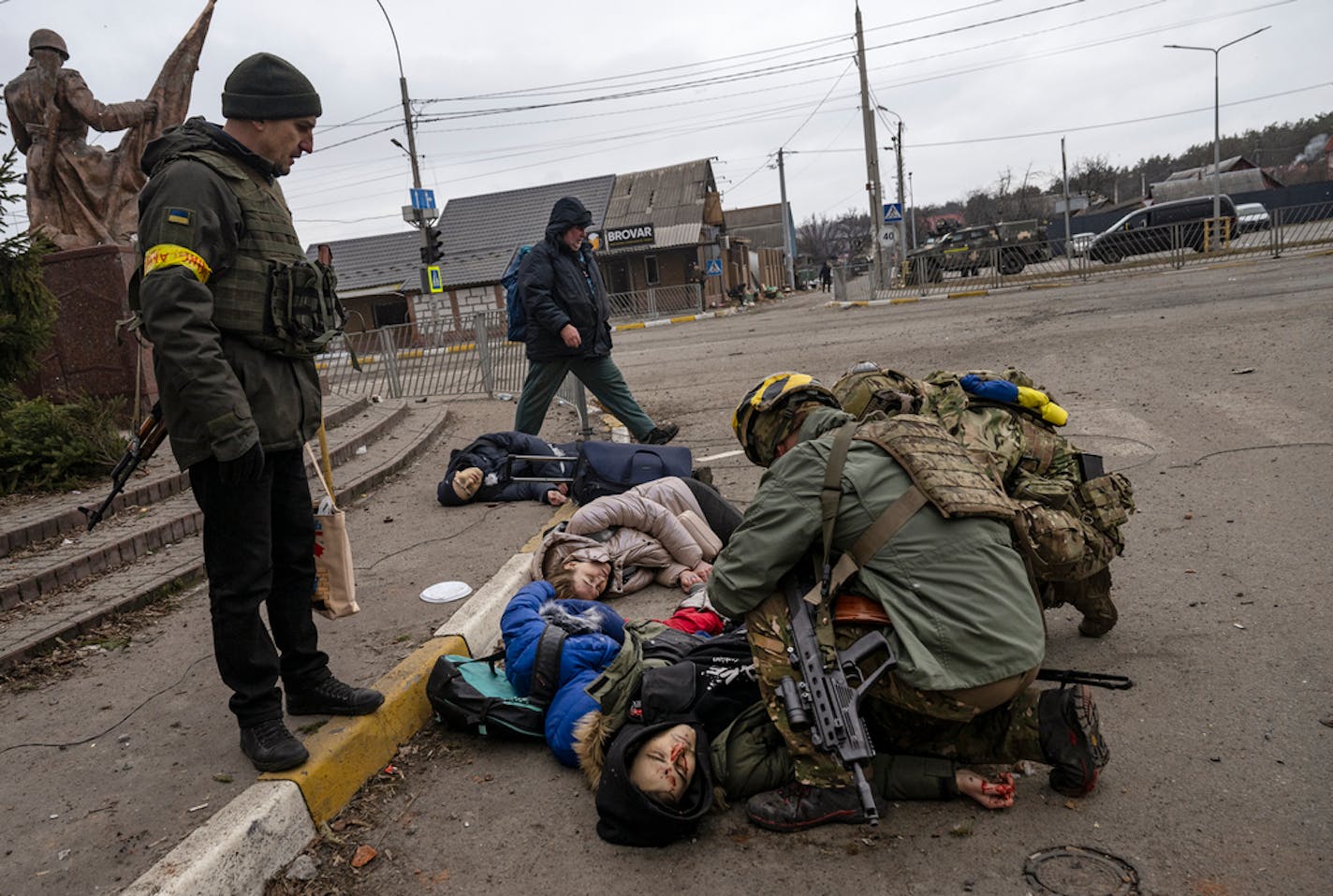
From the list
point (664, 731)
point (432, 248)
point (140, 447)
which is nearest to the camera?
point (664, 731)

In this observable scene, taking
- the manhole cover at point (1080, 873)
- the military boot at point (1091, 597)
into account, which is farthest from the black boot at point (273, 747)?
the military boot at point (1091, 597)

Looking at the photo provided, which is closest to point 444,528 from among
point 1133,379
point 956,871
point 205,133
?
point 205,133

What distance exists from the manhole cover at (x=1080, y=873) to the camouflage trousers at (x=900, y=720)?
30 cm

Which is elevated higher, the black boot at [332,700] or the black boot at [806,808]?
the black boot at [332,700]

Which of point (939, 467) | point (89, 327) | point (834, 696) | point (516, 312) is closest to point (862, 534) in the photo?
point (939, 467)

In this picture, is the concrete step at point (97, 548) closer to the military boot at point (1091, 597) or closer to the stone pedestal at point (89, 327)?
the stone pedestal at point (89, 327)

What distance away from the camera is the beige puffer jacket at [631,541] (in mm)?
4820

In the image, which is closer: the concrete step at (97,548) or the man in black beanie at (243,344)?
the man in black beanie at (243,344)

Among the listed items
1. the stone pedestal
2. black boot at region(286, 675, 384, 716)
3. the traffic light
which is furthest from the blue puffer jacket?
the traffic light

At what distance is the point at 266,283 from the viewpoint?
9.57ft

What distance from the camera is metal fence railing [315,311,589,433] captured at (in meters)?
13.2

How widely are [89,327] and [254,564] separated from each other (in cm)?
669

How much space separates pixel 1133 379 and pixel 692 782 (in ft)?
25.9

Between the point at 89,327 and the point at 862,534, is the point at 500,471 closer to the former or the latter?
the point at 89,327
